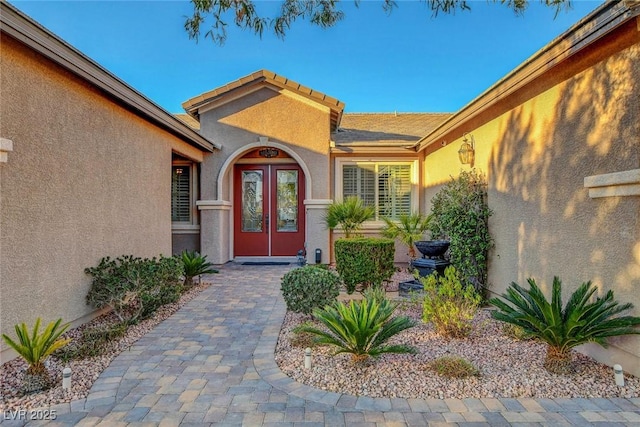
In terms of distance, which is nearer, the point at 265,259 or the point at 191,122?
the point at 265,259

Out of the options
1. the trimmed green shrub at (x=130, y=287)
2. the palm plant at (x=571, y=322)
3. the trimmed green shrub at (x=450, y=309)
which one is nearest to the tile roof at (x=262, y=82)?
the trimmed green shrub at (x=130, y=287)

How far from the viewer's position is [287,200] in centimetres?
1234

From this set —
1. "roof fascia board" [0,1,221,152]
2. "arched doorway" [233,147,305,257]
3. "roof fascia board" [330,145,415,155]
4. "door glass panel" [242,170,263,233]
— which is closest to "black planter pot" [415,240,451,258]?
"roof fascia board" [330,145,415,155]

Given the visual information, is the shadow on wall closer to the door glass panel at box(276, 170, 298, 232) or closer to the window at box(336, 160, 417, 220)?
the window at box(336, 160, 417, 220)

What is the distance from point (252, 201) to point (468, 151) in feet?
23.8

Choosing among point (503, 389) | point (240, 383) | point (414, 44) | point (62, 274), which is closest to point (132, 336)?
point (62, 274)

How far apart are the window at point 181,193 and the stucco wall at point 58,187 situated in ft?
14.7

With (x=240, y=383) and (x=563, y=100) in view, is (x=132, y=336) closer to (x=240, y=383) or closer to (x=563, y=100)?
(x=240, y=383)

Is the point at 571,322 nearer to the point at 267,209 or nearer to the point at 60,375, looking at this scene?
the point at 60,375

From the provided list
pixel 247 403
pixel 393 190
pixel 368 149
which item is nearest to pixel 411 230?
pixel 393 190

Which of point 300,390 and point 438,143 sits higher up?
point 438,143

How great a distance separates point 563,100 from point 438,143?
5.23m

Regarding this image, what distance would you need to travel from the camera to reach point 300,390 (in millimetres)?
3551

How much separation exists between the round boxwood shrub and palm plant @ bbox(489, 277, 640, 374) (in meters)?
2.46
